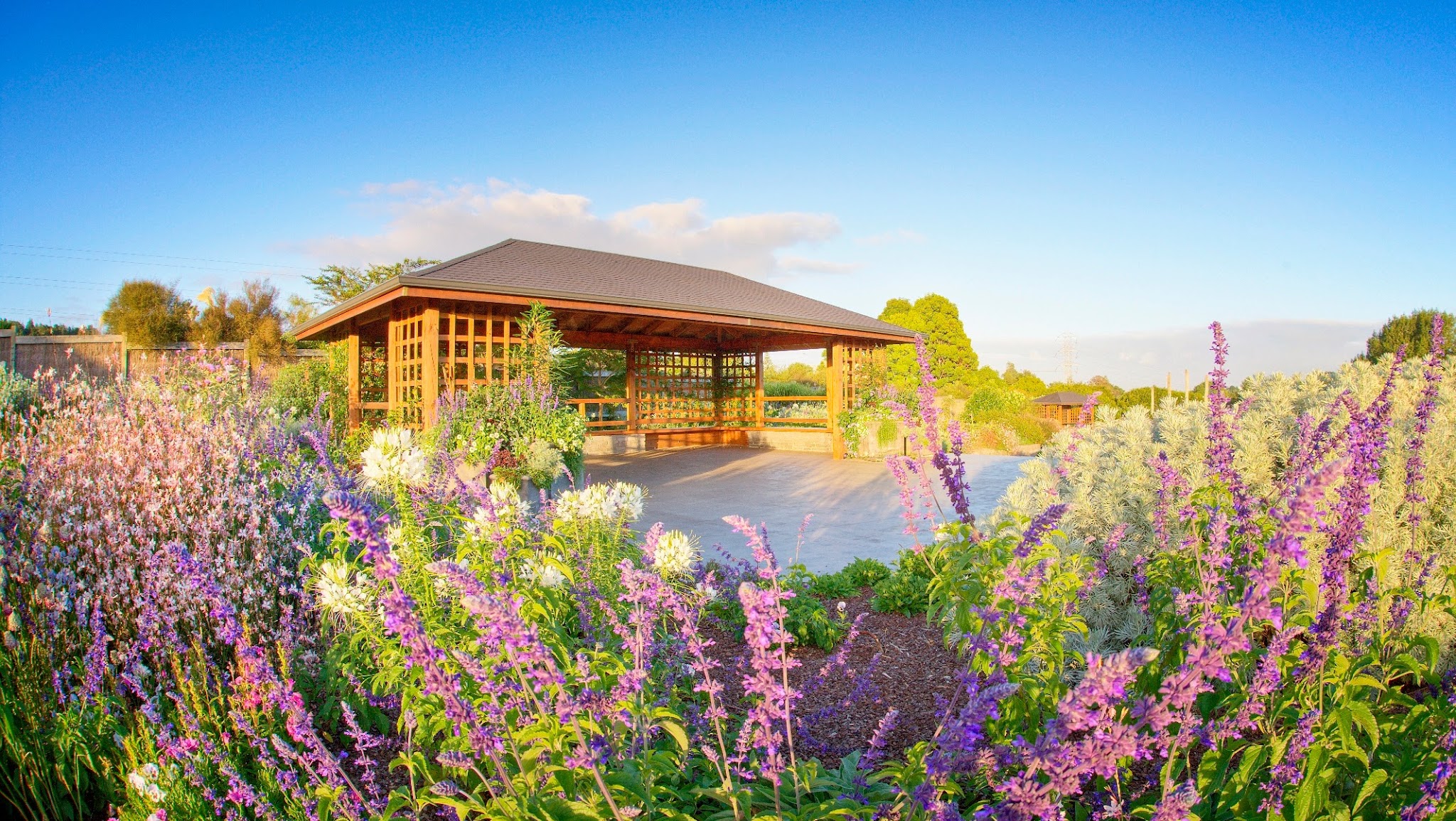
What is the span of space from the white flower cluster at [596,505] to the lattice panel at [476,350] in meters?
5.36

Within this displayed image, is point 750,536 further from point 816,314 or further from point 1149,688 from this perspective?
point 816,314

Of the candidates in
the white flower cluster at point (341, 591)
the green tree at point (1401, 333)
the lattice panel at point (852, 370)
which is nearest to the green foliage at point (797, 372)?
the lattice panel at point (852, 370)

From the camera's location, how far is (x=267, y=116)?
1088 cm

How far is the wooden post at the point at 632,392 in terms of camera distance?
1511 centimetres

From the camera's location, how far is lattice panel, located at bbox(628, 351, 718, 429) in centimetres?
1549

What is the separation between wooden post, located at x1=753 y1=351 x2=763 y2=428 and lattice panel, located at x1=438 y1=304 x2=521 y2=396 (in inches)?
308

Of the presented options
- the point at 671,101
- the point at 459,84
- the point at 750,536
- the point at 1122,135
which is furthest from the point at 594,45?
the point at 750,536

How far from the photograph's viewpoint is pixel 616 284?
1069 cm

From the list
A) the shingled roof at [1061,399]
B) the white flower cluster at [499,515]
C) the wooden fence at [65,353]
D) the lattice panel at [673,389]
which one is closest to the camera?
the white flower cluster at [499,515]

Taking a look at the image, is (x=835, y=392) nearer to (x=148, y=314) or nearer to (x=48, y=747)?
(x=48, y=747)

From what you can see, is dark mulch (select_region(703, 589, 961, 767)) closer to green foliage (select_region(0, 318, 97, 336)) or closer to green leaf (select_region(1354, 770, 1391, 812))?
green leaf (select_region(1354, 770, 1391, 812))

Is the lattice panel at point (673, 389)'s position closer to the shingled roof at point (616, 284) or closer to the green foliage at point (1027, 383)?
the shingled roof at point (616, 284)

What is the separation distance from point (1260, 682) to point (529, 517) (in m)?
2.86

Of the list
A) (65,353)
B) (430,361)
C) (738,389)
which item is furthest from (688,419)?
(65,353)
